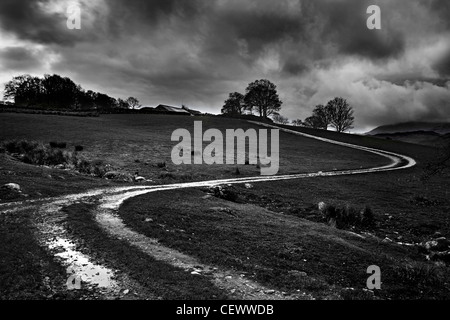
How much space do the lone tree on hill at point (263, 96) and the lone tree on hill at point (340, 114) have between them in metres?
19.9

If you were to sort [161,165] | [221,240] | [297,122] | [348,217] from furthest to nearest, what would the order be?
[297,122]
[161,165]
[348,217]
[221,240]

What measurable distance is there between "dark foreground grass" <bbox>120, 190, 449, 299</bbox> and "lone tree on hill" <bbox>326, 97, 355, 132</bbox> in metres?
98.9

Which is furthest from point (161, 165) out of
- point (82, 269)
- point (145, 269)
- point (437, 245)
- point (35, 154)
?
point (437, 245)

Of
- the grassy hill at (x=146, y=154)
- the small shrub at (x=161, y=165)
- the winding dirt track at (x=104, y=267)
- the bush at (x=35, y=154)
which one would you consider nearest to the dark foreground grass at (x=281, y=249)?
the winding dirt track at (x=104, y=267)

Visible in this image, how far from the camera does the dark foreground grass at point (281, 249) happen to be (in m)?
9.46

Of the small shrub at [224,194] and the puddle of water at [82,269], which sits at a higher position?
the puddle of water at [82,269]

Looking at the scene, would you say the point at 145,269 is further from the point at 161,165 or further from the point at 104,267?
the point at 161,165

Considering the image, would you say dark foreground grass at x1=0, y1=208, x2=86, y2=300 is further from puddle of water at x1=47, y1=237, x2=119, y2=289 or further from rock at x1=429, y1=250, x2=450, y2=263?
rock at x1=429, y1=250, x2=450, y2=263

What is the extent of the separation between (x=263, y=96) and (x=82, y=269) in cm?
10962

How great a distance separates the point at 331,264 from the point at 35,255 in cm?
1081

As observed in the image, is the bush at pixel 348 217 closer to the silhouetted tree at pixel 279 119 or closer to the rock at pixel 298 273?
the rock at pixel 298 273

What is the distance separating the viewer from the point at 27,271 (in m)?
8.42
